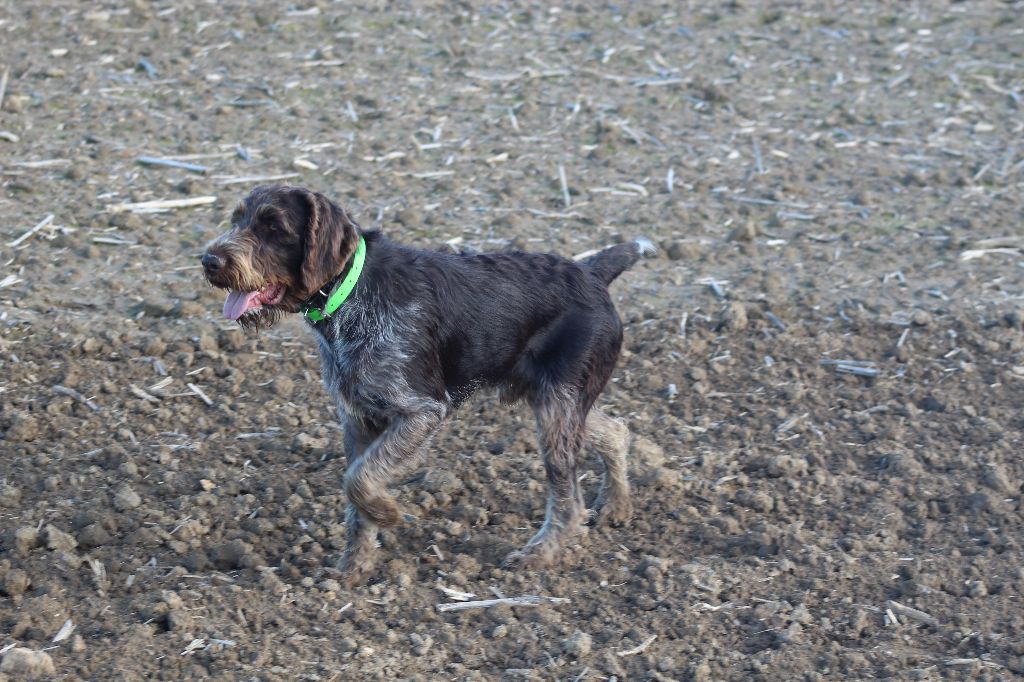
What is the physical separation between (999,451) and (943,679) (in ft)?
7.34

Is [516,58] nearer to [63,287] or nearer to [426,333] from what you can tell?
[63,287]

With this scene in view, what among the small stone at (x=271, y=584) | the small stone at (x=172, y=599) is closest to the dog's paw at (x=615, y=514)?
the small stone at (x=271, y=584)

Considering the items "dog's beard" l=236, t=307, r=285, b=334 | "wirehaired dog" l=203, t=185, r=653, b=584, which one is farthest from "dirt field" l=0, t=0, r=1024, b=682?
"dog's beard" l=236, t=307, r=285, b=334

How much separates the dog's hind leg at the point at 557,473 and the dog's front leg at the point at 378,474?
625 mm

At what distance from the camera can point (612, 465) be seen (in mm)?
7078

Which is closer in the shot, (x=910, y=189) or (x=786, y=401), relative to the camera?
(x=786, y=401)

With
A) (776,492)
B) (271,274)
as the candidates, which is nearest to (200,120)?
(271,274)

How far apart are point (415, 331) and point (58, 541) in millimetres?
2069

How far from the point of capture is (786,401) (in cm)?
818

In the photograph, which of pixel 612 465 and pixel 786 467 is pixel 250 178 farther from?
pixel 786 467

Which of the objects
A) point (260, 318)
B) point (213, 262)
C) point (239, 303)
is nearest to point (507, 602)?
point (260, 318)

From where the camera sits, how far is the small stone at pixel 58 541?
6457 millimetres

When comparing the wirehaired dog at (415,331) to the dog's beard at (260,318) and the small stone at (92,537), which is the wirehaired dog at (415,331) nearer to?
the dog's beard at (260,318)

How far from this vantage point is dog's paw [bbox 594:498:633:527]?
7113mm
